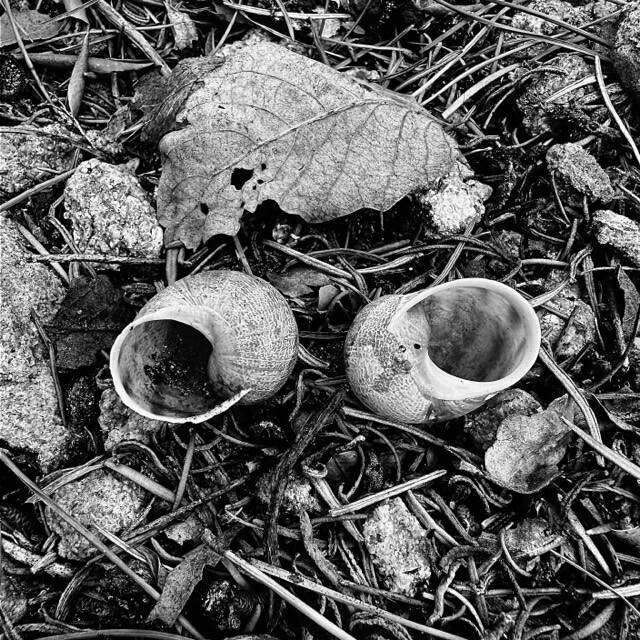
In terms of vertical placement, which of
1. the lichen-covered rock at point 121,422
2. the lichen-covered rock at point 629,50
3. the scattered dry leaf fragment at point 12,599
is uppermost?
the lichen-covered rock at point 629,50

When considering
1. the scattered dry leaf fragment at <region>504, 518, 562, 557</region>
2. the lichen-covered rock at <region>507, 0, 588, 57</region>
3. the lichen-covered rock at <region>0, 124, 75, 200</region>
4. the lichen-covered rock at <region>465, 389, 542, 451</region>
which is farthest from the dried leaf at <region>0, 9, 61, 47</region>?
the scattered dry leaf fragment at <region>504, 518, 562, 557</region>

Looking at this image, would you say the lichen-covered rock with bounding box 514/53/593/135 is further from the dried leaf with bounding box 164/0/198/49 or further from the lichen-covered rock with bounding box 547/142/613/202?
the dried leaf with bounding box 164/0/198/49

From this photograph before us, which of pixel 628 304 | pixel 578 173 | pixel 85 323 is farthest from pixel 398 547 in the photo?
pixel 578 173

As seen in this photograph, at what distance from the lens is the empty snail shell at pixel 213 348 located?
2.57 metres

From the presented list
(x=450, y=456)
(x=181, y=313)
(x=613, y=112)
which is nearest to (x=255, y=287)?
(x=181, y=313)

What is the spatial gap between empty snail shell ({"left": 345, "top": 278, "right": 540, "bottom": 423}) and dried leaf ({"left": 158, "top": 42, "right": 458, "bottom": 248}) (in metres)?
0.65

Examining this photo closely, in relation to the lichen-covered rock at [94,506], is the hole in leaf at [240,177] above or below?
above

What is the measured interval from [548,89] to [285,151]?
1.57 meters

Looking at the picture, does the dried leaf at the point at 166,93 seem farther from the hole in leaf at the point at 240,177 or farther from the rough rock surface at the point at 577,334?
the rough rock surface at the point at 577,334

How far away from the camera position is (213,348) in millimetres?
2670

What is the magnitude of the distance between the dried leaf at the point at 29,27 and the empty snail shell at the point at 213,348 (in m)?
1.76

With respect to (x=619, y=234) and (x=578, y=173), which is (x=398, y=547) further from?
(x=578, y=173)

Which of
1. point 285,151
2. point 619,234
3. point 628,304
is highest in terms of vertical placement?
point 285,151

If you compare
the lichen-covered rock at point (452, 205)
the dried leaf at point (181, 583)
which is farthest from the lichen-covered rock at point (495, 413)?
the dried leaf at point (181, 583)
